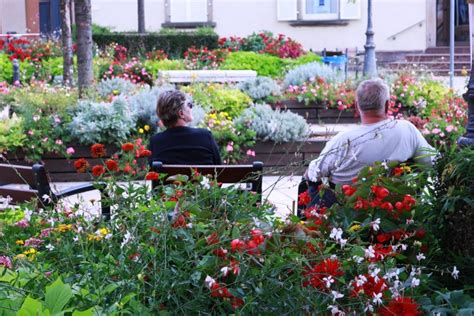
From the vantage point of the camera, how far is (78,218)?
3.18 m

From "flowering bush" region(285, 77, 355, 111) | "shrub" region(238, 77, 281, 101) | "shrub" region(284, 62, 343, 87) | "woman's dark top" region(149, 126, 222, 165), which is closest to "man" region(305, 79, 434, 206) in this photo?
"woman's dark top" region(149, 126, 222, 165)

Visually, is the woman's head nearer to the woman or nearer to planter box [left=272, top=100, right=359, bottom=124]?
the woman

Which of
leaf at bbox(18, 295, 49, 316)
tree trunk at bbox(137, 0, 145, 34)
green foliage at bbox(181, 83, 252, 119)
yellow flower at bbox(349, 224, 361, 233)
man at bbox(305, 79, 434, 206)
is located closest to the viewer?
leaf at bbox(18, 295, 49, 316)

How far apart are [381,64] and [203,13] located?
545 cm

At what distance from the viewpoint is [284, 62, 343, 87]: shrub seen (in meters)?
14.4

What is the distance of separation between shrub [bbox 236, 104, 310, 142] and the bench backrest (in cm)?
539

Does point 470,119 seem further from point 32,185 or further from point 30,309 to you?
point 32,185

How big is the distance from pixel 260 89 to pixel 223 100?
1.48m

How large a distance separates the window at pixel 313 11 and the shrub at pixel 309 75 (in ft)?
47.9

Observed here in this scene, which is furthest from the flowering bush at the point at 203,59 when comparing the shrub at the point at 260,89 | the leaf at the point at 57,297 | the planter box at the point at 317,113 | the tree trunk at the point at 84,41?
the leaf at the point at 57,297

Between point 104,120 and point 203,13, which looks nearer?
point 104,120

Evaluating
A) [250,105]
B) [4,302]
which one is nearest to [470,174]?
[4,302]

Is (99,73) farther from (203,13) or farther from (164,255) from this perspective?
(164,255)

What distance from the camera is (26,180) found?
15.7 feet
